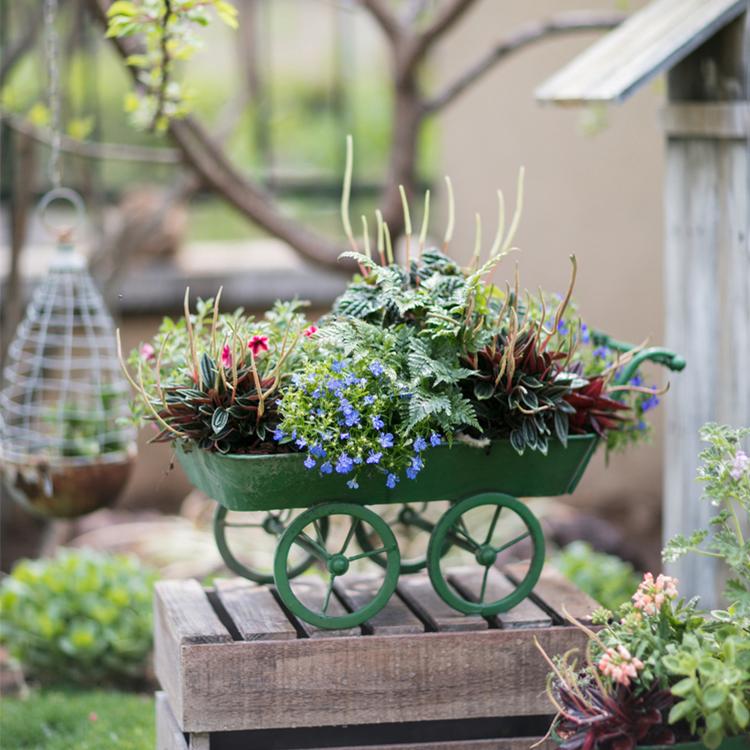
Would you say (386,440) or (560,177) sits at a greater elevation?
(560,177)

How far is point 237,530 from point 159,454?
3.30 feet

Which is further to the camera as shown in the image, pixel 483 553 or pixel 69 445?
pixel 69 445

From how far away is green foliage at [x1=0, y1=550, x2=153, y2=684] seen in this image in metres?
4.38

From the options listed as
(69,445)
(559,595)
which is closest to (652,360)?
(559,595)

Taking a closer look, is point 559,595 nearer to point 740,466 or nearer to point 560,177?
point 740,466

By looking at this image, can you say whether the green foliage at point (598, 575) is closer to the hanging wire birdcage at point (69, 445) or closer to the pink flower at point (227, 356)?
the hanging wire birdcage at point (69, 445)

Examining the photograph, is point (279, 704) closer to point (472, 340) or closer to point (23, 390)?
point (472, 340)

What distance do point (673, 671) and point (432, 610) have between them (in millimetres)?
809

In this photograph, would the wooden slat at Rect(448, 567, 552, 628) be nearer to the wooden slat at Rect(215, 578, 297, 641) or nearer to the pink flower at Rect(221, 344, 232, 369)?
the wooden slat at Rect(215, 578, 297, 641)

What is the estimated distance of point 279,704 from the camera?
2.71 metres

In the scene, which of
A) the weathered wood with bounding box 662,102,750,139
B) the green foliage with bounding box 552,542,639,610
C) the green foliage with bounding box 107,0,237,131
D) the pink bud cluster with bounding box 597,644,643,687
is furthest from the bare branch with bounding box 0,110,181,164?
the pink bud cluster with bounding box 597,644,643,687

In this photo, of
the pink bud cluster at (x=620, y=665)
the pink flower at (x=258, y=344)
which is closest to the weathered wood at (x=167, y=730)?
the pink flower at (x=258, y=344)

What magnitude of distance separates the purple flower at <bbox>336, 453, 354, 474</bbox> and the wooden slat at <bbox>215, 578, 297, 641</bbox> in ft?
1.39

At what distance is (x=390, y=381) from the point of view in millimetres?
2631
